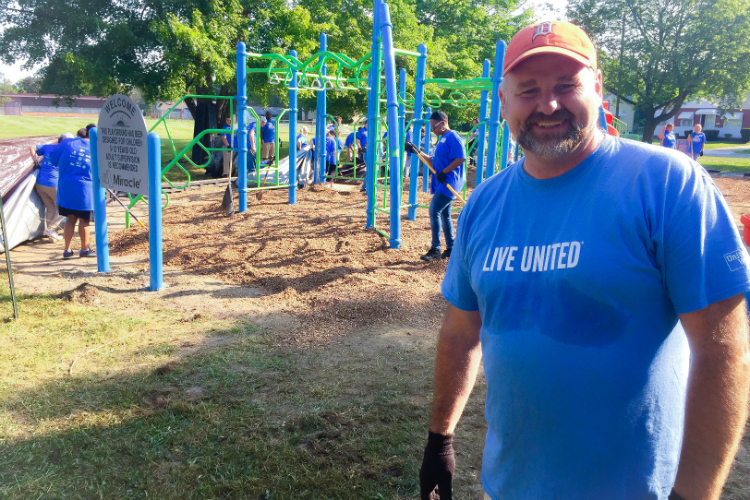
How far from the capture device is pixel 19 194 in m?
8.81

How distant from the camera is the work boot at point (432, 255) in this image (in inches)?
313

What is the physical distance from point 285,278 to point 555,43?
5.85 m

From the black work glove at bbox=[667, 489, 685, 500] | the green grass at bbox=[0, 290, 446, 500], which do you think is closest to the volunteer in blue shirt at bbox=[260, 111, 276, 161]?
the green grass at bbox=[0, 290, 446, 500]

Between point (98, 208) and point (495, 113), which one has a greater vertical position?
point (495, 113)

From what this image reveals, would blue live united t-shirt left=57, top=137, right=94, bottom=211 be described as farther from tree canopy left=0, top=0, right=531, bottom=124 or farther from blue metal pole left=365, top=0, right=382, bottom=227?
tree canopy left=0, top=0, right=531, bottom=124

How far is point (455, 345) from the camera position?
192 cm

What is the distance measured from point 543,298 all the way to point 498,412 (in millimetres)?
367

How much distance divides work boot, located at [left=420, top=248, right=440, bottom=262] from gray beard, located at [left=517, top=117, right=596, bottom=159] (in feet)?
20.8

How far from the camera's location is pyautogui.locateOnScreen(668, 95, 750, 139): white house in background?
198ft

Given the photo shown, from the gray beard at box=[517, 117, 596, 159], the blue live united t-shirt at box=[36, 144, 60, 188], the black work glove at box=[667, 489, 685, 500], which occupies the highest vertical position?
the gray beard at box=[517, 117, 596, 159]

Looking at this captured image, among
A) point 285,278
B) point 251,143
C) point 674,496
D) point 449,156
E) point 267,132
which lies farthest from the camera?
point 267,132

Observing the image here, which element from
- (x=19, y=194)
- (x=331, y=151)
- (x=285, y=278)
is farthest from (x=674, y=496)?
(x=331, y=151)

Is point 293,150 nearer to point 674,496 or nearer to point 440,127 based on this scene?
point 440,127

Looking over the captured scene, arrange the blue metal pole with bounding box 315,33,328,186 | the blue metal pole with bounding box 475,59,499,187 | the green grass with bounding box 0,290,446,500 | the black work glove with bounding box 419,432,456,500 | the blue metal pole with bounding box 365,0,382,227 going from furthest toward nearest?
1. the blue metal pole with bounding box 315,33,328,186
2. the blue metal pole with bounding box 475,59,499,187
3. the blue metal pole with bounding box 365,0,382,227
4. the green grass with bounding box 0,290,446,500
5. the black work glove with bounding box 419,432,456,500
